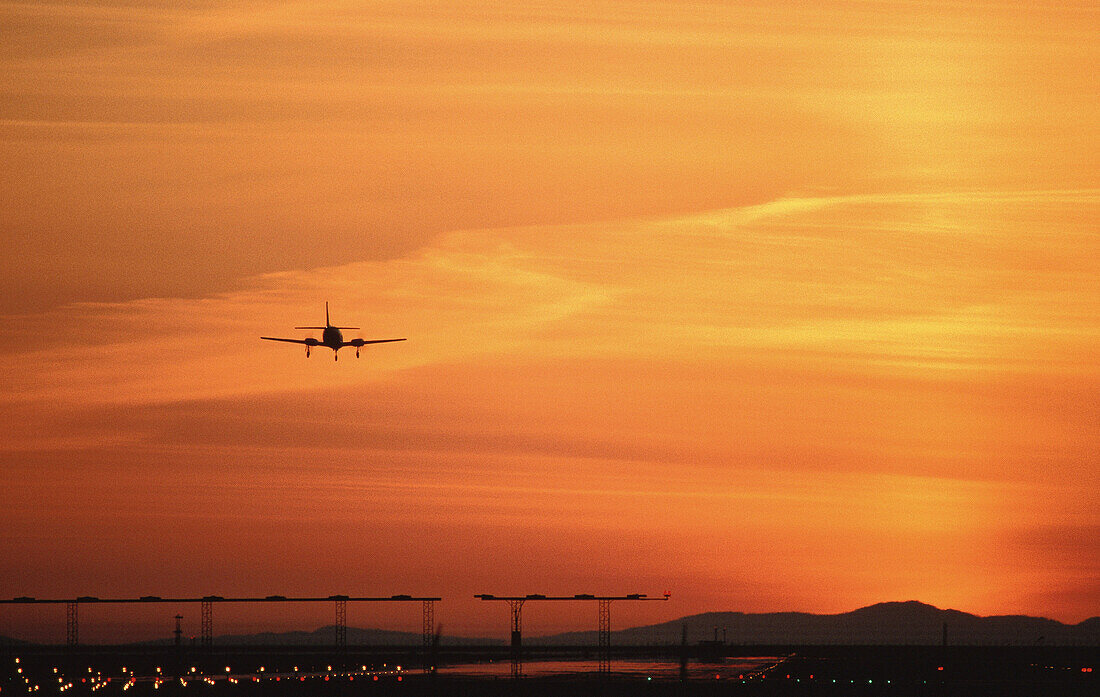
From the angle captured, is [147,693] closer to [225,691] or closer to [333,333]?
[225,691]

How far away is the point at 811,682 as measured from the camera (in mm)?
187750

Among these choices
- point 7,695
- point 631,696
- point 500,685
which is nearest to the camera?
point 7,695

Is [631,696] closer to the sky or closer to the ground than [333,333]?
closer to the ground

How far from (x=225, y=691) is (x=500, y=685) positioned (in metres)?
33.4

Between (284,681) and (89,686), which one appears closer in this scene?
(89,686)

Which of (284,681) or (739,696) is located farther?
(284,681)

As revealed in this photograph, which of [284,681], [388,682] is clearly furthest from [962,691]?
[284,681]

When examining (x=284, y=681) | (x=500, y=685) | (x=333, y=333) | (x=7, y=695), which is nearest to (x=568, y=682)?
(x=500, y=685)

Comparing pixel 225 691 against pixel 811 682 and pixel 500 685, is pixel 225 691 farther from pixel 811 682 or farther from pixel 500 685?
pixel 811 682

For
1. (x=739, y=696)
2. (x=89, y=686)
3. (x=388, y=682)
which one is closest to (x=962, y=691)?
(x=739, y=696)

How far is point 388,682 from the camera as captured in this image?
186 meters

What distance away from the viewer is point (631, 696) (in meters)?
160

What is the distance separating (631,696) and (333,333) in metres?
56.1

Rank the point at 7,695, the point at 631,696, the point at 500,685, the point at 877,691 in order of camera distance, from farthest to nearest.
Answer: the point at 500,685 → the point at 877,691 → the point at 631,696 → the point at 7,695
